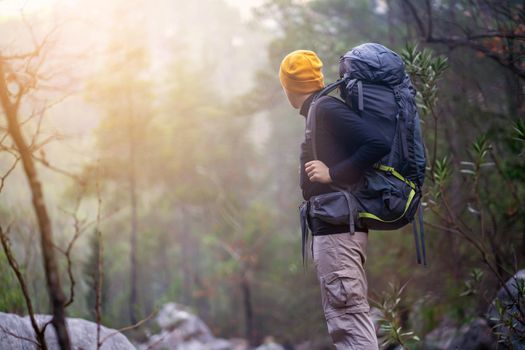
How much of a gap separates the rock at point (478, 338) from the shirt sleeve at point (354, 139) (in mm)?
2955

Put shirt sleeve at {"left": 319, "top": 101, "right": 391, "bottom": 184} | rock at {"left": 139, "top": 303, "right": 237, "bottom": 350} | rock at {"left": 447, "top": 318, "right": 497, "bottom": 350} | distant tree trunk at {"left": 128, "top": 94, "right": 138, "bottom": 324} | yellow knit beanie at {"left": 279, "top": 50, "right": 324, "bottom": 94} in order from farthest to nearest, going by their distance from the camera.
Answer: distant tree trunk at {"left": 128, "top": 94, "right": 138, "bottom": 324} < rock at {"left": 139, "top": 303, "right": 237, "bottom": 350} < rock at {"left": 447, "top": 318, "right": 497, "bottom": 350} < yellow knit beanie at {"left": 279, "top": 50, "right": 324, "bottom": 94} < shirt sleeve at {"left": 319, "top": 101, "right": 391, "bottom": 184}

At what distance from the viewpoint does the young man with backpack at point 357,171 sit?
2.73 meters

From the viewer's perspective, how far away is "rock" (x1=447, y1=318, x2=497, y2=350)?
16.4 feet

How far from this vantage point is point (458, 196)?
702 cm

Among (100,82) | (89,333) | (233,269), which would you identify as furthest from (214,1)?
(89,333)

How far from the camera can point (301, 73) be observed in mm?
2955

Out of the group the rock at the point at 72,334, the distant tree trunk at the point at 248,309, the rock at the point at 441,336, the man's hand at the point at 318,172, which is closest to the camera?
the man's hand at the point at 318,172

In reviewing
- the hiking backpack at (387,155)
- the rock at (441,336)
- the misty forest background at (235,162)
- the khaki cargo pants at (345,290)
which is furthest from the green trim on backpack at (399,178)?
the rock at (441,336)

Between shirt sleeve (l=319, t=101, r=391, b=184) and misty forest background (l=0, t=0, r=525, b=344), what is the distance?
114cm

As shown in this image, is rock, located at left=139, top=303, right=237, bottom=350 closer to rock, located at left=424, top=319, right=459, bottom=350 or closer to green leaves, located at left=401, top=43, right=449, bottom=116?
rock, located at left=424, top=319, right=459, bottom=350

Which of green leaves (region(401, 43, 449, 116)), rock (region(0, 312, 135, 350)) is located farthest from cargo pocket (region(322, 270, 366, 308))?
green leaves (region(401, 43, 449, 116))

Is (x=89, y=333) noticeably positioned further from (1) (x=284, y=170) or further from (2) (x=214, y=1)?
(2) (x=214, y=1)

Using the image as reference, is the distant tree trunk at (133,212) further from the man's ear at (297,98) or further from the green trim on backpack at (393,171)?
the green trim on backpack at (393,171)

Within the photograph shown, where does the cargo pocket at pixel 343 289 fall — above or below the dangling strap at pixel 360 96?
below
